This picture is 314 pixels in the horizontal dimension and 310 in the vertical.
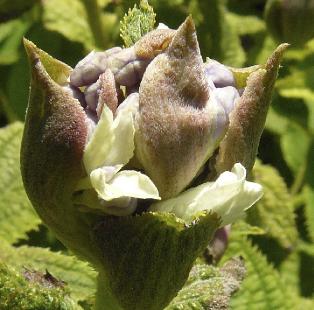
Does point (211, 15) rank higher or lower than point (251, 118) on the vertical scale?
lower

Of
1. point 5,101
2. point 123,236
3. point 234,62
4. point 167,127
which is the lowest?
point 5,101

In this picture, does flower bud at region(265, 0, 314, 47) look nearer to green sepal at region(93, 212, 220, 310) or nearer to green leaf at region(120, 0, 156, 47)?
green leaf at region(120, 0, 156, 47)

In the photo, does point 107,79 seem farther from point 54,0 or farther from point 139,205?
point 54,0

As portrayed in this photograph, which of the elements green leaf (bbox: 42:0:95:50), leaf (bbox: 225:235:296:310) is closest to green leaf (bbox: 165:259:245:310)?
leaf (bbox: 225:235:296:310)

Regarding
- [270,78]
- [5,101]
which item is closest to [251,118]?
[270,78]

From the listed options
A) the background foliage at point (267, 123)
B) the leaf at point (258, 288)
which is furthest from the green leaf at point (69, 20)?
the leaf at point (258, 288)

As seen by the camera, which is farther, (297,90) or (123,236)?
(297,90)

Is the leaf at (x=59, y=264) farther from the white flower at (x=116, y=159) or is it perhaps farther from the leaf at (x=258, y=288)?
the white flower at (x=116, y=159)
